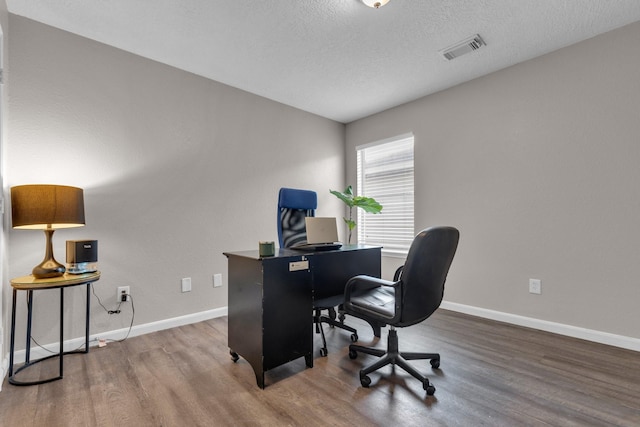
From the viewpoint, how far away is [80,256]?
6.88ft

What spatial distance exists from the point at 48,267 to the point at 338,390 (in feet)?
6.66

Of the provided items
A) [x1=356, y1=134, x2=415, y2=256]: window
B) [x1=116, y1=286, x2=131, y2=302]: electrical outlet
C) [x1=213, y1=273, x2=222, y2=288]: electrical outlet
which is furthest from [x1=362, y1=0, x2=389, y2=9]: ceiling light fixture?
[x1=116, y1=286, x2=131, y2=302]: electrical outlet

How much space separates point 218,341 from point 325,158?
275cm

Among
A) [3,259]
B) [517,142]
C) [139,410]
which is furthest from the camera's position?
[517,142]

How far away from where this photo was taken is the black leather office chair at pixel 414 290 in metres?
1.68

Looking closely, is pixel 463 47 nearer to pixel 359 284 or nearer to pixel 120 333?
pixel 359 284

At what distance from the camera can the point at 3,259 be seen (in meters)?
1.95

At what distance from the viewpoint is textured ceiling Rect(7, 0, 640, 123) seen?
2.11m

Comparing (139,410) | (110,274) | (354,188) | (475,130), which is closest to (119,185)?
(110,274)

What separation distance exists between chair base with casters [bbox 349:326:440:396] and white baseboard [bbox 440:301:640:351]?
1.36 m

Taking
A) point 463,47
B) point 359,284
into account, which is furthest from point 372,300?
point 463,47

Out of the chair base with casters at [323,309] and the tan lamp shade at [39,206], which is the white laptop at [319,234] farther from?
the tan lamp shade at [39,206]

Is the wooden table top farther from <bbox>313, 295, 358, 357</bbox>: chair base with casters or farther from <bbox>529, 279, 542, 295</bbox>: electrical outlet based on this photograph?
<bbox>529, 279, 542, 295</bbox>: electrical outlet

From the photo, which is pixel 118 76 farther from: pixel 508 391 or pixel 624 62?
pixel 624 62
